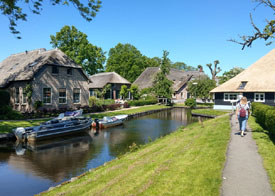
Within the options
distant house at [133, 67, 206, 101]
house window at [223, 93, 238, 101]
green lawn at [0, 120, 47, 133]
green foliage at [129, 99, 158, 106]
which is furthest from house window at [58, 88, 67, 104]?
distant house at [133, 67, 206, 101]

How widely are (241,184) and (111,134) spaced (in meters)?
15.6

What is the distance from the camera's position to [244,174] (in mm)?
6496

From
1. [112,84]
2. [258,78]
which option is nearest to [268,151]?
[258,78]

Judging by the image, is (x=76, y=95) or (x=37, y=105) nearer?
(x=37, y=105)

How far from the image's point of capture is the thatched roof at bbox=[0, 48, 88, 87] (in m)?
27.4

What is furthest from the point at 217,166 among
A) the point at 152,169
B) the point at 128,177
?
the point at 128,177

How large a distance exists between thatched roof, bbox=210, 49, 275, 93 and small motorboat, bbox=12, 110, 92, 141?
2437 centimetres

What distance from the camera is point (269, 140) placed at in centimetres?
1050

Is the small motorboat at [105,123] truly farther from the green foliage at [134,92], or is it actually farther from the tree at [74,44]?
the tree at [74,44]

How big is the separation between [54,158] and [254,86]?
1189 inches

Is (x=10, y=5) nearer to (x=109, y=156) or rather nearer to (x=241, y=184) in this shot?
(x=109, y=156)

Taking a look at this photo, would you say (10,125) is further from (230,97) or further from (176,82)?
(176,82)

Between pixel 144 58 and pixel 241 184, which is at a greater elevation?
pixel 144 58

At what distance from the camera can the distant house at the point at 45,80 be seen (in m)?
27.2
